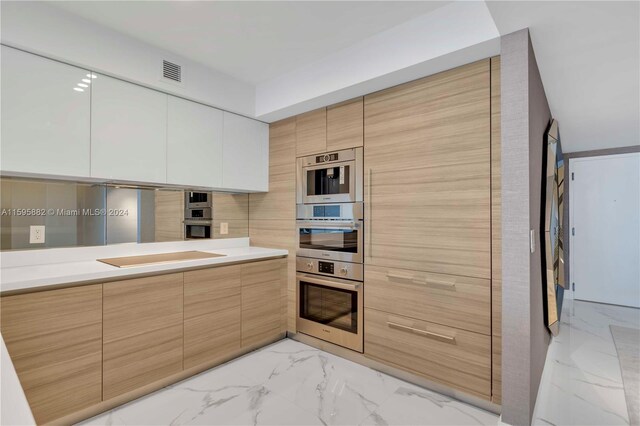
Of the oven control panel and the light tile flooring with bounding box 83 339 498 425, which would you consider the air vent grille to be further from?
the light tile flooring with bounding box 83 339 498 425

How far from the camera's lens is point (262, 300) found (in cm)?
276

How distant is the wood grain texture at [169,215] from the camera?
2645mm

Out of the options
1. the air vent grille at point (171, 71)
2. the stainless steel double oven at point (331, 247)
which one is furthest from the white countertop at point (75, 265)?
the air vent grille at point (171, 71)

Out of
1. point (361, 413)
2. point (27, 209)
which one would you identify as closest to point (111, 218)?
point (27, 209)

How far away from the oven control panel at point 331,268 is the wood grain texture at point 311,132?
96cm

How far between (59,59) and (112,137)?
50cm

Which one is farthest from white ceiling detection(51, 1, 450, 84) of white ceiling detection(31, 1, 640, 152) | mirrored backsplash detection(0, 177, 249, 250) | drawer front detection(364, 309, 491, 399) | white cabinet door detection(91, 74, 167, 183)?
drawer front detection(364, 309, 491, 399)

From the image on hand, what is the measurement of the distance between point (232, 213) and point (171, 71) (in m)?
1.40

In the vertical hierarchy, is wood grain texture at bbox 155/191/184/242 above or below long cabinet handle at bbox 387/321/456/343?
above

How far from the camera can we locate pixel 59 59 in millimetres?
1890

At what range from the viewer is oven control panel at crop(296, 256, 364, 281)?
2.51m

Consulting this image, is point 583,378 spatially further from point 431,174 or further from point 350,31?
point 350,31

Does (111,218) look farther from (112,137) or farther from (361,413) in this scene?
(361,413)

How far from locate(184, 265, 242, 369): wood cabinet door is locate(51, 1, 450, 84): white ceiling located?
161 centimetres
